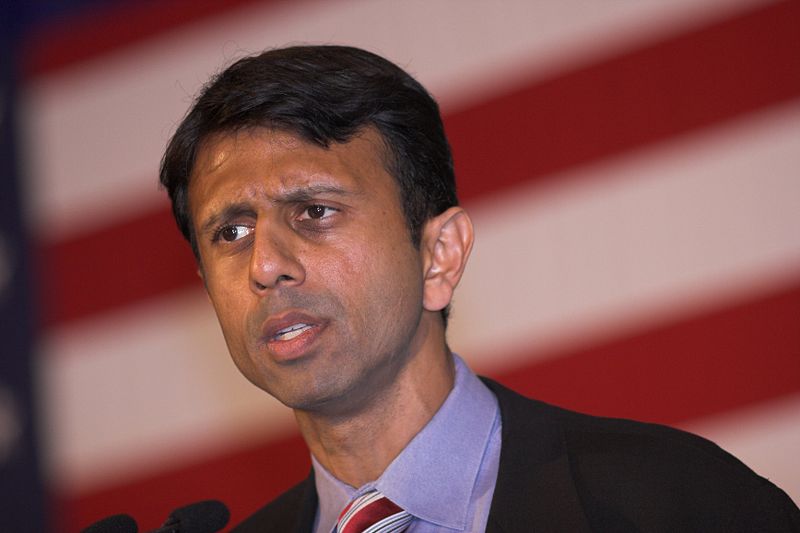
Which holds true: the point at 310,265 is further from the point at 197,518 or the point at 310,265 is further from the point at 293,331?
the point at 197,518

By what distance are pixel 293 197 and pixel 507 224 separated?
1326mm

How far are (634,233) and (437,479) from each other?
126 centimetres

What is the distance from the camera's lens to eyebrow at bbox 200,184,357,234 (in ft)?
5.29

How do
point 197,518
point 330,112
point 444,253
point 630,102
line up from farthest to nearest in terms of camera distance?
point 630,102 → point 444,253 → point 330,112 → point 197,518

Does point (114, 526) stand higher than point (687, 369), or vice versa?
point (114, 526)

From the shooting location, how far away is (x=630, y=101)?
2.78 meters

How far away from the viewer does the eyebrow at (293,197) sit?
161 centimetres

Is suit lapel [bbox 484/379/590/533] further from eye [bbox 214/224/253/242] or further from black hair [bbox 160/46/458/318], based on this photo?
eye [bbox 214/224/253/242]

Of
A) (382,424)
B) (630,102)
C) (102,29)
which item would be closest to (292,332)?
(382,424)

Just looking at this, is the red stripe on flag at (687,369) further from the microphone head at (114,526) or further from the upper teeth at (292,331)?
the microphone head at (114,526)

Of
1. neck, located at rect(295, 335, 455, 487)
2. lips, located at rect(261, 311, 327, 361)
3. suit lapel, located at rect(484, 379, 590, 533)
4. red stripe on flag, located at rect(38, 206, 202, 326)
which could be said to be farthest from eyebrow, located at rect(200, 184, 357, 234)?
red stripe on flag, located at rect(38, 206, 202, 326)

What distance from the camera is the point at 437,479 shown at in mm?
1622

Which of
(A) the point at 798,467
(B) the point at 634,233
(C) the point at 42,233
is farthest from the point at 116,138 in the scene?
(A) the point at 798,467

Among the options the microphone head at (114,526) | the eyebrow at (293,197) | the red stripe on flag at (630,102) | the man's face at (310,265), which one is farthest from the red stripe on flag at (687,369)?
the microphone head at (114,526)
